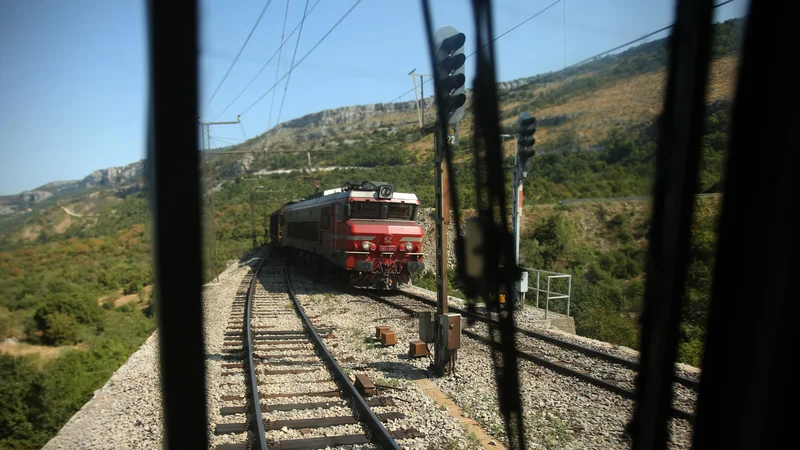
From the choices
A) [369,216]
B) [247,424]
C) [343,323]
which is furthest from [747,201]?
[369,216]

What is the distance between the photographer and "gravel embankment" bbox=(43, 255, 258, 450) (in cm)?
558

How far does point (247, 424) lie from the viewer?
227 inches

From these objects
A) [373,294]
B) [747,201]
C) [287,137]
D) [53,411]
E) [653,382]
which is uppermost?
[287,137]

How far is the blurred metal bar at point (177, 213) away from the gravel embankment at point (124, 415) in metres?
2.66

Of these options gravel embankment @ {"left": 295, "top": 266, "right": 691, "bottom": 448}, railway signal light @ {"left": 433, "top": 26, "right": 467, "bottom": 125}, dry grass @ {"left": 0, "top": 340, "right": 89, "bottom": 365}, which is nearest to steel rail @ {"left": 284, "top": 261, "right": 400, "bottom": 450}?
gravel embankment @ {"left": 295, "top": 266, "right": 691, "bottom": 448}

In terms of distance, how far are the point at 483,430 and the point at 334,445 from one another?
63.0 inches

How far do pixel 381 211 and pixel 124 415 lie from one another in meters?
10.5

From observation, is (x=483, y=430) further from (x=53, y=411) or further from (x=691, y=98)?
(x=53, y=411)

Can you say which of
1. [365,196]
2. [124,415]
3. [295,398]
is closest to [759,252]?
[295,398]

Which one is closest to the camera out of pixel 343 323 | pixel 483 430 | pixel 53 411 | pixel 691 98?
pixel 691 98

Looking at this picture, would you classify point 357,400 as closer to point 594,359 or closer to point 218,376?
point 218,376

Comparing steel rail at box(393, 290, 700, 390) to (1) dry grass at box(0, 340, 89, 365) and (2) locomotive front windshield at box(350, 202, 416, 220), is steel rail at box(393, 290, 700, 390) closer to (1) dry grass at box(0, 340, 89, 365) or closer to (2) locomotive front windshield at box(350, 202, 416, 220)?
(2) locomotive front windshield at box(350, 202, 416, 220)

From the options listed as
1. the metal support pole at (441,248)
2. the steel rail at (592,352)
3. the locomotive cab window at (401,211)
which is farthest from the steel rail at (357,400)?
the locomotive cab window at (401,211)

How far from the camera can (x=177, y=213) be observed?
1464 millimetres
